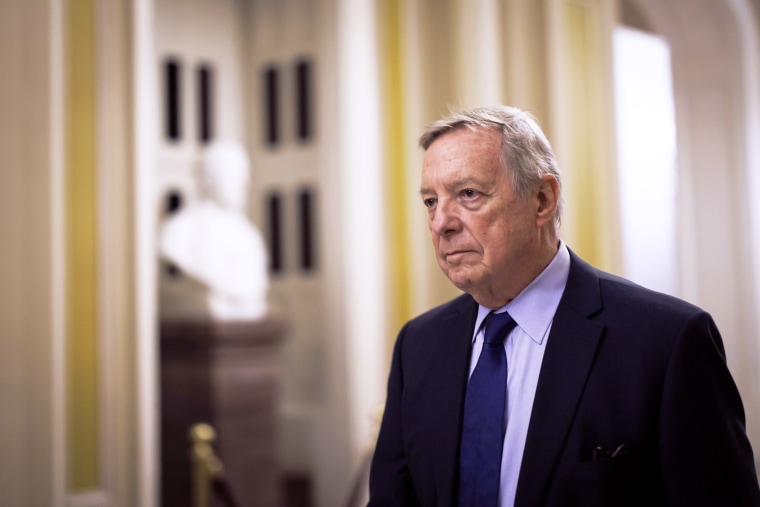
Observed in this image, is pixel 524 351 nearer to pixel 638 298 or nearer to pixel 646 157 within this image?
pixel 638 298

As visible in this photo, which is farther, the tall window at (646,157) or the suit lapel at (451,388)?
the tall window at (646,157)

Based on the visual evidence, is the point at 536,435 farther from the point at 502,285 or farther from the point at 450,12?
the point at 450,12

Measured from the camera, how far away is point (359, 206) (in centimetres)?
515

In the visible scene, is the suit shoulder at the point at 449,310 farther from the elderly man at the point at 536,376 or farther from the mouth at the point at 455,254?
the mouth at the point at 455,254

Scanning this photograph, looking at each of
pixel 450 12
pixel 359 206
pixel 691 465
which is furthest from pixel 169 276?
pixel 691 465

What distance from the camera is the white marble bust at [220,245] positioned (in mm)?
5020

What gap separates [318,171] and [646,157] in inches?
96.8

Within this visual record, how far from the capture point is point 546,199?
1.63 meters

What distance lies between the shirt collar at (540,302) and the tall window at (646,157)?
372 cm

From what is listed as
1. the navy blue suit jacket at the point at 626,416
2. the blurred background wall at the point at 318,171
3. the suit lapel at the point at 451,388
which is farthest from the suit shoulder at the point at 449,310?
the blurred background wall at the point at 318,171

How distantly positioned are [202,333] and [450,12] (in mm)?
2507

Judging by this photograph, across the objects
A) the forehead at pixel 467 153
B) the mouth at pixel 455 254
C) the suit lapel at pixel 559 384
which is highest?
the forehead at pixel 467 153

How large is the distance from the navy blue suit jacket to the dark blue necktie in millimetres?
23

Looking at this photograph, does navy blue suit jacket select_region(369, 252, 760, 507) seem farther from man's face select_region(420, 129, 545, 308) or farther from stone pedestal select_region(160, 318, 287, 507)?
stone pedestal select_region(160, 318, 287, 507)
